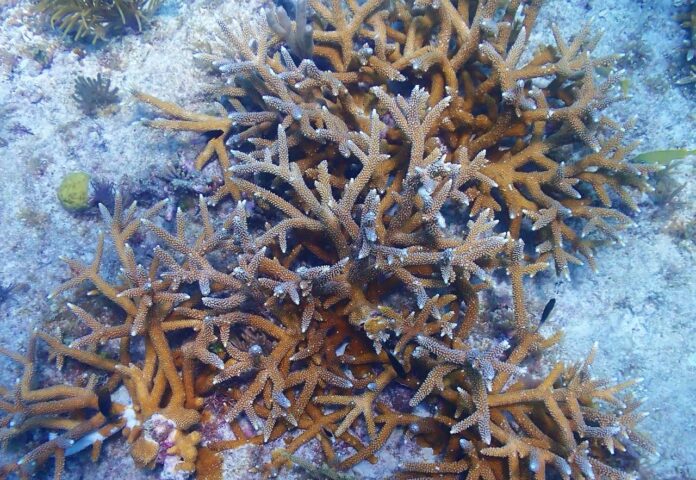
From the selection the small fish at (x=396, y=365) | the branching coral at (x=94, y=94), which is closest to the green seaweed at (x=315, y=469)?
the small fish at (x=396, y=365)

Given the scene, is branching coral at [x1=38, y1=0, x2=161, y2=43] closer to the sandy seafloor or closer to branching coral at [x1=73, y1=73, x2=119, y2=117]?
the sandy seafloor

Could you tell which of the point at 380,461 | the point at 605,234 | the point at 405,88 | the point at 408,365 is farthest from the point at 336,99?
the point at 380,461

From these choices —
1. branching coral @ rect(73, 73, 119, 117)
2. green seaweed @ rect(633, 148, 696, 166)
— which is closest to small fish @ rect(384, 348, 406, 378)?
green seaweed @ rect(633, 148, 696, 166)

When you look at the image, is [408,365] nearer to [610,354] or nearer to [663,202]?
[610,354]

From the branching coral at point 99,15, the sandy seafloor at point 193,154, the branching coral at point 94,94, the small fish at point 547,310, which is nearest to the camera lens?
the small fish at point 547,310

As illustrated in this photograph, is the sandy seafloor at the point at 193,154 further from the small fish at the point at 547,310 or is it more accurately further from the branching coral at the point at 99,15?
the small fish at the point at 547,310

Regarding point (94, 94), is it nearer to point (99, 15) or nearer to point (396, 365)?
point (99, 15)

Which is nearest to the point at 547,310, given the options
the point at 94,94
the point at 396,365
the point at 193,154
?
the point at 396,365
